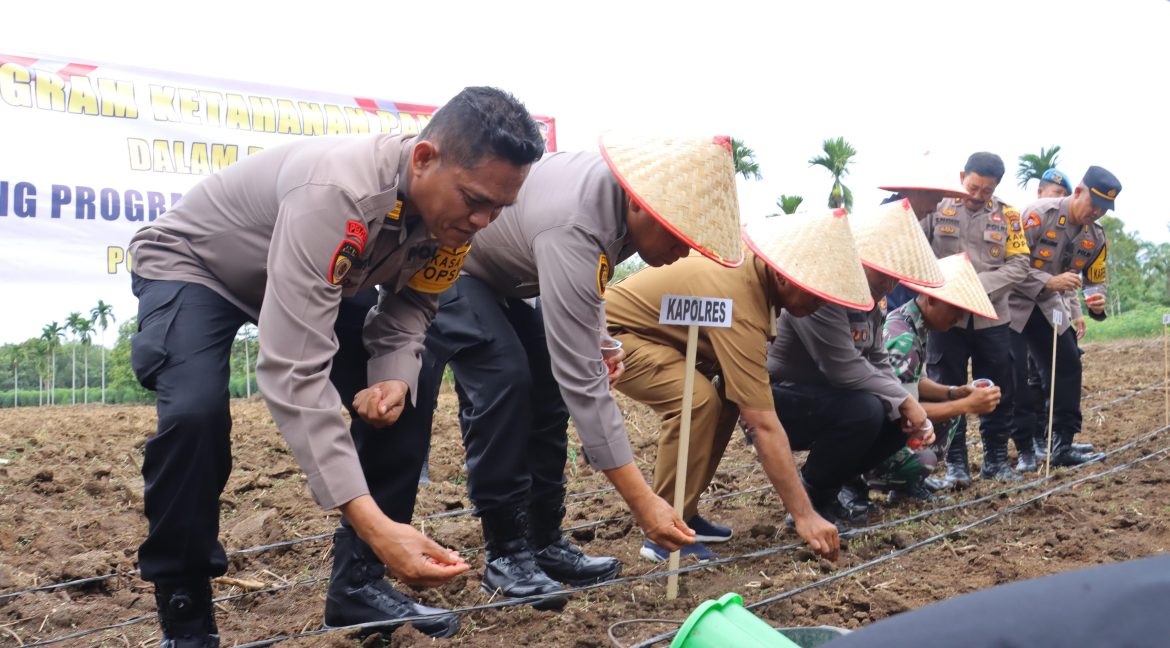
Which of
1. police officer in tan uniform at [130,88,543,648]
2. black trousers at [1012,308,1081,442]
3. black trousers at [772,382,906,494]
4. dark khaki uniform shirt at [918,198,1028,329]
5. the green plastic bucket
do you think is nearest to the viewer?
the green plastic bucket

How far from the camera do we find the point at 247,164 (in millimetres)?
2547

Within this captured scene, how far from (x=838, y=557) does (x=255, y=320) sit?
2086 mm

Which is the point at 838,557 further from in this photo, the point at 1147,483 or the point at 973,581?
the point at 1147,483

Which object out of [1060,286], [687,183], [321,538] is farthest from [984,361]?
[321,538]

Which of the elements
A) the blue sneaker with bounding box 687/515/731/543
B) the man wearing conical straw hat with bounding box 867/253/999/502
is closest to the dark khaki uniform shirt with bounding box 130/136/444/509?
the blue sneaker with bounding box 687/515/731/543

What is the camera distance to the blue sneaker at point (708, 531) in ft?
13.4

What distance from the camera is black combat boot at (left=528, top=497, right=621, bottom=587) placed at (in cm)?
343

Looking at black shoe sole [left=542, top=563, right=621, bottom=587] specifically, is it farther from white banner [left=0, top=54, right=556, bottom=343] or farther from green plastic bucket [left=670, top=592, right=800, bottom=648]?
white banner [left=0, top=54, right=556, bottom=343]

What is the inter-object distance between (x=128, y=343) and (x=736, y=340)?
23.6ft

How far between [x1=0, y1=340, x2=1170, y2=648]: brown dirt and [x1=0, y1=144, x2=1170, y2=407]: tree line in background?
81 cm

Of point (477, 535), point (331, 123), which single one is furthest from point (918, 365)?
point (331, 123)

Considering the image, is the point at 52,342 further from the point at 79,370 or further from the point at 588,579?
the point at 588,579

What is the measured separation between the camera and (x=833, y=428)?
423cm

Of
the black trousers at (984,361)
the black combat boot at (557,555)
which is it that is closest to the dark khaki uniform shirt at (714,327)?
the black combat boot at (557,555)
